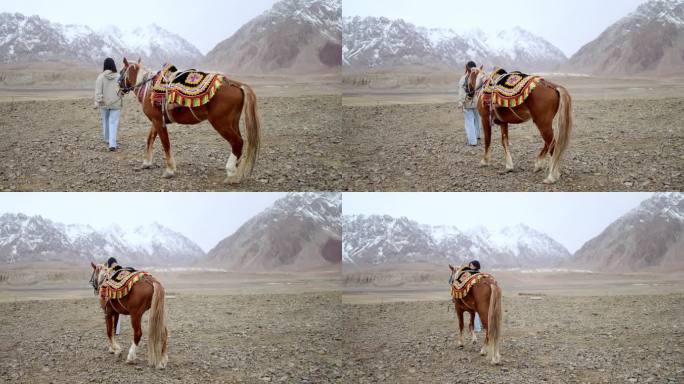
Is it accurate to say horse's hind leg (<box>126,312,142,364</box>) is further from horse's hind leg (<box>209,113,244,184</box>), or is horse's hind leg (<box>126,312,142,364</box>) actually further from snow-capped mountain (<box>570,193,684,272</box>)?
snow-capped mountain (<box>570,193,684,272</box>)

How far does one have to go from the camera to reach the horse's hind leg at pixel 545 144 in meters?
4.32

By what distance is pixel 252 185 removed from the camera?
4727mm

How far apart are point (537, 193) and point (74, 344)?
356 cm

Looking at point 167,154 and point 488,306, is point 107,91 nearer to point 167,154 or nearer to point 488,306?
point 167,154

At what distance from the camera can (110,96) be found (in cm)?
461

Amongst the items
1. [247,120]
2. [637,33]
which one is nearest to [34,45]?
[247,120]

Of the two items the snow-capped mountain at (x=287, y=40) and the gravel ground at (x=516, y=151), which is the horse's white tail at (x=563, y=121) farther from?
the snow-capped mountain at (x=287, y=40)

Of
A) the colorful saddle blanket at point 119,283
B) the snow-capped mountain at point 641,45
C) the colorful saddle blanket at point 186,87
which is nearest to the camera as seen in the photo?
the colorful saddle blanket at point 119,283

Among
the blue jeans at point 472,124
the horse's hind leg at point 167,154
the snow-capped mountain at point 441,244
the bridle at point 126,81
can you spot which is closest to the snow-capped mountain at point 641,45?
the blue jeans at point 472,124

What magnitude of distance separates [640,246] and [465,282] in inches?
81.3

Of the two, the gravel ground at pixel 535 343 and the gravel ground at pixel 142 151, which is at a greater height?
the gravel ground at pixel 142 151

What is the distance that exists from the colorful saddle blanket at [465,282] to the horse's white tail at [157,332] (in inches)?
77.6

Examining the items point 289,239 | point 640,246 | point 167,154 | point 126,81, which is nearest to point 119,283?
point 167,154

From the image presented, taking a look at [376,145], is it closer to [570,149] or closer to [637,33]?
[570,149]
